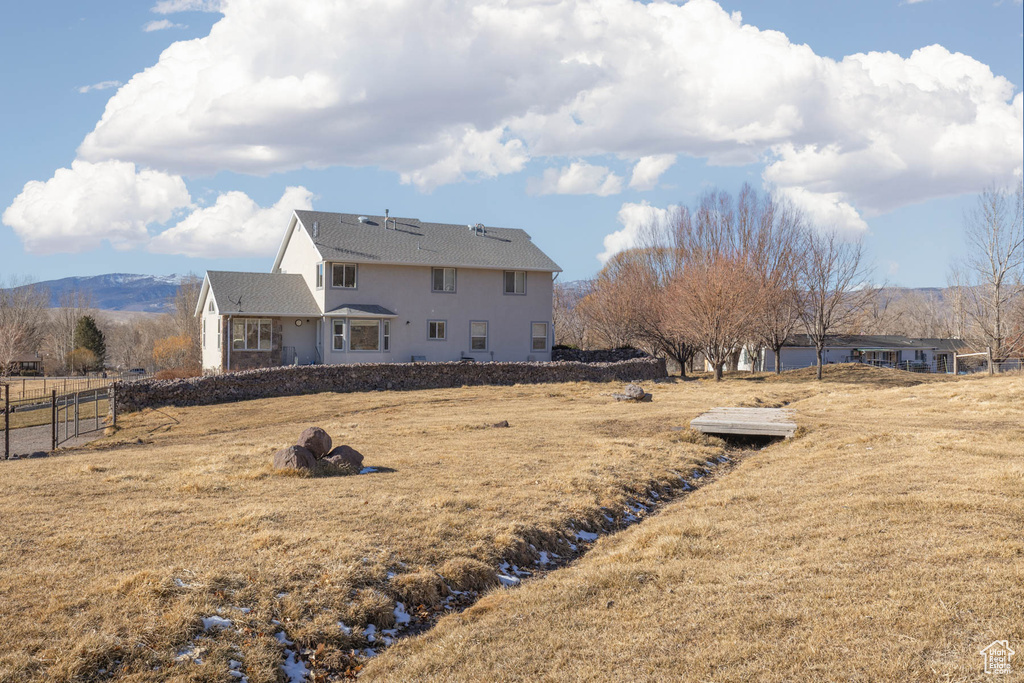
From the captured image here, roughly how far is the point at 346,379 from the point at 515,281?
12.7 m

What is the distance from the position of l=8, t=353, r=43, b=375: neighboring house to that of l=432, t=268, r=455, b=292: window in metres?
35.5

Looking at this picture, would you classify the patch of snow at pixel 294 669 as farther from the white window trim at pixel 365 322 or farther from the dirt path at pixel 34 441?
the white window trim at pixel 365 322

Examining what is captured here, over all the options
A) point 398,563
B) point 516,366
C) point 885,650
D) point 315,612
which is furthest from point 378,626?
point 516,366

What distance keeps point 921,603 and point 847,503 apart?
12.9 feet

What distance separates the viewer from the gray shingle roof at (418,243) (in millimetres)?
37312

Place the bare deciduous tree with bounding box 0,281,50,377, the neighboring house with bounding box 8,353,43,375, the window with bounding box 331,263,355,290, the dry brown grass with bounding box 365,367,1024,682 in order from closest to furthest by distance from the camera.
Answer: the dry brown grass with bounding box 365,367,1024,682, the window with bounding box 331,263,355,290, the bare deciduous tree with bounding box 0,281,50,377, the neighboring house with bounding box 8,353,43,375

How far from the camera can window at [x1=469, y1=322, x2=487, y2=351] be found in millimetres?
39681

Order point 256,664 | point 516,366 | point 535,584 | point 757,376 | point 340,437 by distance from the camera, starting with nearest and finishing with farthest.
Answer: point 256,664 → point 535,584 → point 340,437 → point 516,366 → point 757,376

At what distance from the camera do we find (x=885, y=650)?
17.9ft

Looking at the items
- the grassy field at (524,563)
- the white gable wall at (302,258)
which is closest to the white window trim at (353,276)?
the white gable wall at (302,258)

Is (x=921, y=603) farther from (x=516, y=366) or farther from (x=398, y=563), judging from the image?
(x=516, y=366)

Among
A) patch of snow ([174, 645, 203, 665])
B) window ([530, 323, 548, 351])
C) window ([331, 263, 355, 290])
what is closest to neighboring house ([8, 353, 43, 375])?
window ([331, 263, 355, 290])

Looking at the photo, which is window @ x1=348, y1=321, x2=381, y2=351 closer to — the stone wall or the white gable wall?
the white gable wall

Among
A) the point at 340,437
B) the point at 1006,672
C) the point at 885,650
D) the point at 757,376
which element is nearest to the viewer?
the point at 1006,672
